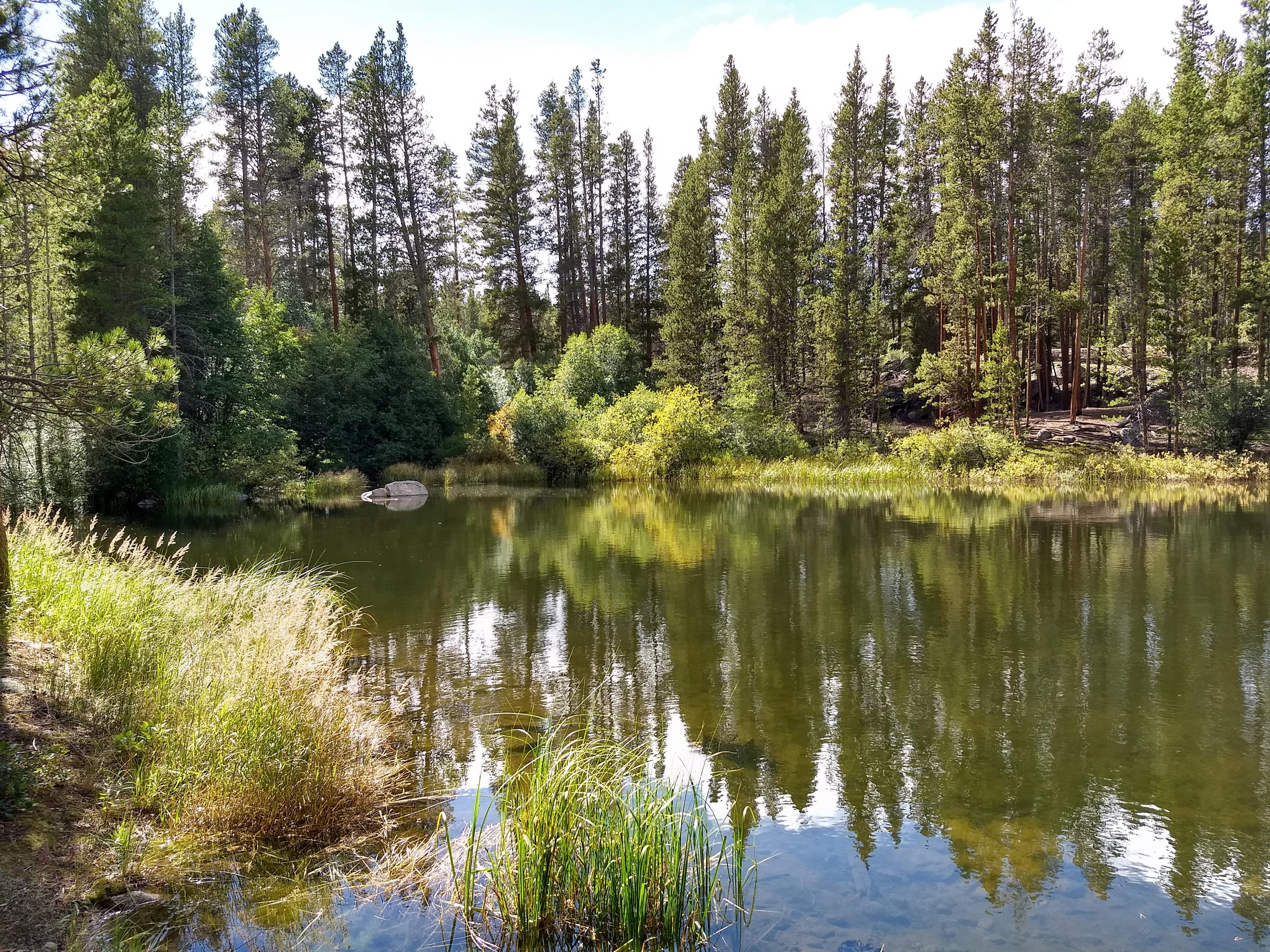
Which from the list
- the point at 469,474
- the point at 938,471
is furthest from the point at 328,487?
the point at 938,471

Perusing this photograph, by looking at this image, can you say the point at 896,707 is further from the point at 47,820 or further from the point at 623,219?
the point at 623,219

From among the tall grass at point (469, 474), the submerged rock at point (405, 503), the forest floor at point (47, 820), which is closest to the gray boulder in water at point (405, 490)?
the submerged rock at point (405, 503)

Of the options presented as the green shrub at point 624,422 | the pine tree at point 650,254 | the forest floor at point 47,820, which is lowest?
the forest floor at point 47,820

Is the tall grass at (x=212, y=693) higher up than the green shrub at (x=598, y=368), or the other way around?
the green shrub at (x=598, y=368)

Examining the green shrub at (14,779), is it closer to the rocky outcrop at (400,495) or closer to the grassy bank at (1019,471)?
the rocky outcrop at (400,495)

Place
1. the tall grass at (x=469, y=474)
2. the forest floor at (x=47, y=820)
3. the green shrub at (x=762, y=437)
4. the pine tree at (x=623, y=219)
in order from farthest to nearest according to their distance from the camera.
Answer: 1. the pine tree at (x=623, y=219)
2. the green shrub at (x=762, y=437)
3. the tall grass at (x=469, y=474)
4. the forest floor at (x=47, y=820)

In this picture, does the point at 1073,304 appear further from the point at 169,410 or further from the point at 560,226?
the point at 169,410

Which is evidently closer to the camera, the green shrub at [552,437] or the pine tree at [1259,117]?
the pine tree at [1259,117]

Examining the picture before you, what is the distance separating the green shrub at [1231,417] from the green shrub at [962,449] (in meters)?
5.96

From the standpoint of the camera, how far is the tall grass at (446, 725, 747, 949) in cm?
367

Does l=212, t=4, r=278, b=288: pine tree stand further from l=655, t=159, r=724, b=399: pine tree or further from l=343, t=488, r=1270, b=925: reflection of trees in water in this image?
l=343, t=488, r=1270, b=925: reflection of trees in water

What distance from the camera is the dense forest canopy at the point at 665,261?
86.7 feet

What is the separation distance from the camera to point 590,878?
372 centimetres

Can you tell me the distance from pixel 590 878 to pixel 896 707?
4.26 meters
